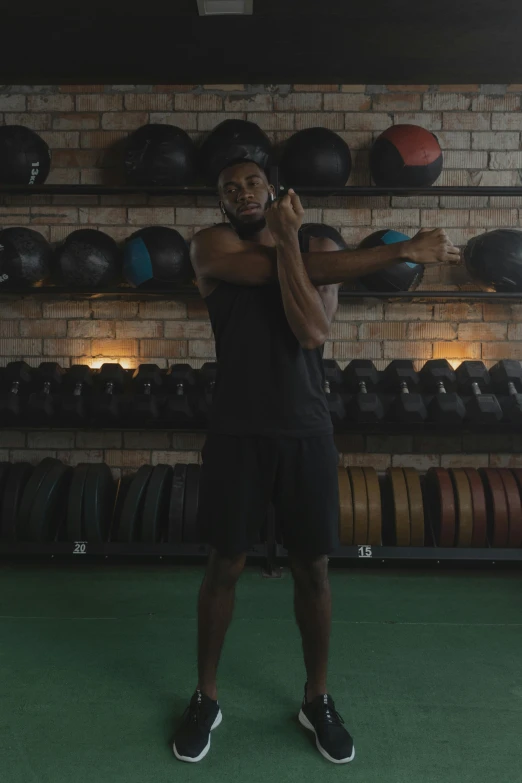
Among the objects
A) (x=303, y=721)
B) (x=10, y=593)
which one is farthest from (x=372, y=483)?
(x=10, y=593)

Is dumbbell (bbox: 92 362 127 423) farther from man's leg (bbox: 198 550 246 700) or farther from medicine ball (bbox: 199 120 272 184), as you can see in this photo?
man's leg (bbox: 198 550 246 700)

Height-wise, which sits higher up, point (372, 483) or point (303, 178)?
point (303, 178)

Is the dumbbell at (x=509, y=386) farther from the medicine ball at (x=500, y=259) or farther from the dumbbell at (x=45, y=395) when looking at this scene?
the dumbbell at (x=45, y=395)

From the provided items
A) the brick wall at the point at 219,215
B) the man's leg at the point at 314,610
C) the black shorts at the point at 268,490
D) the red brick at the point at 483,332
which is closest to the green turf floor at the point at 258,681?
the man's leg at the point at 314,610

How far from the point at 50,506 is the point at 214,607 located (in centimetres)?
159

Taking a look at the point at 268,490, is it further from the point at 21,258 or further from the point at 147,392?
the point at 21,258

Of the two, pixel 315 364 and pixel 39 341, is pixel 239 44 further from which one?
pixel 315 364

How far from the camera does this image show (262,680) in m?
1.90

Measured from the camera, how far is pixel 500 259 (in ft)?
9.74

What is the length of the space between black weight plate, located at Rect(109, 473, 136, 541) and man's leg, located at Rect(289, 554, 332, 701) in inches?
59.2

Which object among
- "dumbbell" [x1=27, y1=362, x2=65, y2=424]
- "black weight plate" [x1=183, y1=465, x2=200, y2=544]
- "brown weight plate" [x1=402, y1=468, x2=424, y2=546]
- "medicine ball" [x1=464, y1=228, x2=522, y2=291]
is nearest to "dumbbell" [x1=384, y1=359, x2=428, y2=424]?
"brown weight plate" [x1=402, y1=468, x2=424, y2=546]

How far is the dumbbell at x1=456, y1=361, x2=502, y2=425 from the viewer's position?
2.87 metres

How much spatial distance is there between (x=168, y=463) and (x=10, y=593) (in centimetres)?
104

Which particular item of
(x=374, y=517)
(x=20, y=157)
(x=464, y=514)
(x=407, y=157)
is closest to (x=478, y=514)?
(x=464, y=514)
